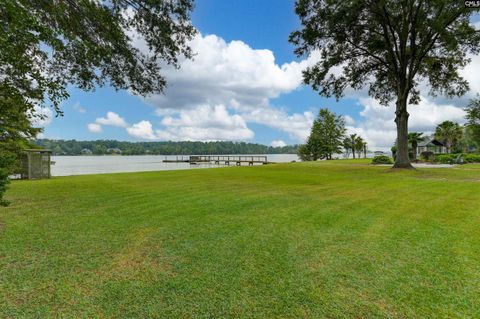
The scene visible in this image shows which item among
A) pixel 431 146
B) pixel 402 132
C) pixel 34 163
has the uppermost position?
pixel 431 146

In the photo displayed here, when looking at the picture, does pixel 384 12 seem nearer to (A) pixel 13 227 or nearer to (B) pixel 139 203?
(B) pixel 139 203

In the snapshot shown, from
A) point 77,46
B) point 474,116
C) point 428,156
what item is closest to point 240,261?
point 77,46

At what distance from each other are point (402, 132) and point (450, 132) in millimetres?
37826

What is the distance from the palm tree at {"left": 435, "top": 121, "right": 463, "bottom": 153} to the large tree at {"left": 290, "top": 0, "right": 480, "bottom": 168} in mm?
32575

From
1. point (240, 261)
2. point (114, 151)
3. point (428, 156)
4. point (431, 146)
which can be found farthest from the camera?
point (114, 151)

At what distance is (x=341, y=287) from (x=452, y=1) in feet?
58.8

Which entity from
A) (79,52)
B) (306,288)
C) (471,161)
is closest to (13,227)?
(79,52)

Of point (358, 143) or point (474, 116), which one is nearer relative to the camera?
point (474, 116)

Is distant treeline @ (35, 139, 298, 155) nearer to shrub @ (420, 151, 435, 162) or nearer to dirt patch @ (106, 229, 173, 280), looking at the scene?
shrub @ (420, 151, 435, 162)

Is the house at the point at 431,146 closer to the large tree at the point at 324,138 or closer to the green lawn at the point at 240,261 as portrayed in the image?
the large tree at the point at 324,138

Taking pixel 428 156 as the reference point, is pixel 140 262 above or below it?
below

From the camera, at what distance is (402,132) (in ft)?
58.9

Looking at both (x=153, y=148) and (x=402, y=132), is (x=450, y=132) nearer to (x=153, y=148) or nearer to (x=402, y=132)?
(x=402, y=132)

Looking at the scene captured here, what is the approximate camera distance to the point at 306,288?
3.05 meters
